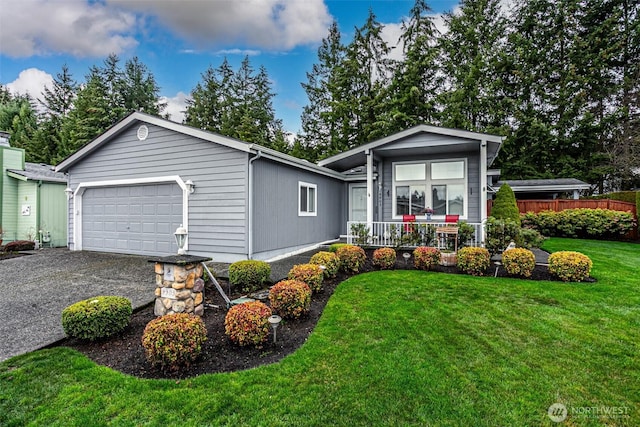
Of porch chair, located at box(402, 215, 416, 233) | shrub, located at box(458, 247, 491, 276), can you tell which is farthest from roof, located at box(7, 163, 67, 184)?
shrub, located at box(458, 247, 491, 276)

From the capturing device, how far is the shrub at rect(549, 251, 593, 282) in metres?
5.76

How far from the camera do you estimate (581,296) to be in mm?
4902

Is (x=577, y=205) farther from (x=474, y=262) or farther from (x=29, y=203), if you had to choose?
(x=29, y=203)

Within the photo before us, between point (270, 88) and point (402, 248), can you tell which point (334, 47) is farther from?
point (402, 248)

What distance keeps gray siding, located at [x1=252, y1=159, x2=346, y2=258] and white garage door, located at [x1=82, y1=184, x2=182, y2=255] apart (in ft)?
8.28

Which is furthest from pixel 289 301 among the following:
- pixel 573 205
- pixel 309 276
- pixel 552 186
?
pixel 552 186

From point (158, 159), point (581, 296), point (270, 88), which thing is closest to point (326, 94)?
point (270, 88)

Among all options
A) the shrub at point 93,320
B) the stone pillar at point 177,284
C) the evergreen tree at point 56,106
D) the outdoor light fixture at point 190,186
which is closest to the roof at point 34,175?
the outdoor light fixture at point 190,186

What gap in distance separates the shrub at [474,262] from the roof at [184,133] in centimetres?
510

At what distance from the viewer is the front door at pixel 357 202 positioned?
12.6m

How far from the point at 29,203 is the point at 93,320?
12.5 metres

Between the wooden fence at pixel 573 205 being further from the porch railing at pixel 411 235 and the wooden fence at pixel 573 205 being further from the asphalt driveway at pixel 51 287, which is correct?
the asphalt driveway at pixel 51 287

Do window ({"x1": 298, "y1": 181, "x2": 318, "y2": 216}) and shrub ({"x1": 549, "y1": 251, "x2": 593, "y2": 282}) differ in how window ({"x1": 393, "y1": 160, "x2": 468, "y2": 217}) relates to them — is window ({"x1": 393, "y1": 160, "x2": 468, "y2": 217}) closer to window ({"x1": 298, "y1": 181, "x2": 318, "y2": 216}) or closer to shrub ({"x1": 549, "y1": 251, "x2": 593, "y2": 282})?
window ({"x1": 298, "y1": 181, "x2": 318, "y2": 216})

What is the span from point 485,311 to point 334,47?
2339 cm
